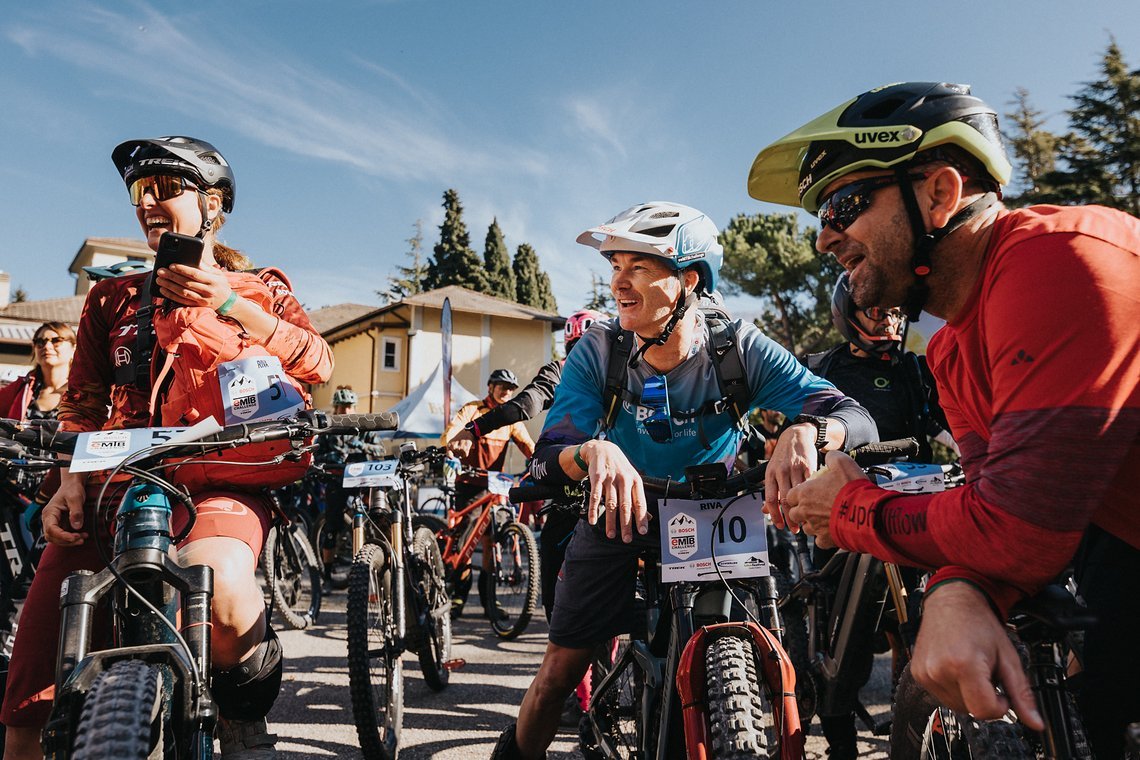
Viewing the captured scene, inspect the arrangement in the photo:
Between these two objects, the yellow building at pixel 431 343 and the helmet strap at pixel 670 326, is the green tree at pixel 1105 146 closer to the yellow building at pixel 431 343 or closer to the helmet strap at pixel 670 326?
the yellow building at pixel 431 343

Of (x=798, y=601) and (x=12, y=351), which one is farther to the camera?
(x=12, y=351)

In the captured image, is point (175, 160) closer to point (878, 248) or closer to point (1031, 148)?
point (878, 248)

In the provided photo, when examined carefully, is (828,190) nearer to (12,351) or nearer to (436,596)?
(436,596)

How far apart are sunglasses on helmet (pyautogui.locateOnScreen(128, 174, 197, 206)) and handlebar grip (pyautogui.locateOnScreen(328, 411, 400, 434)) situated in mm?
1014

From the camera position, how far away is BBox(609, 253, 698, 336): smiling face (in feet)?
9.13

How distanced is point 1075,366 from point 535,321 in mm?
39875

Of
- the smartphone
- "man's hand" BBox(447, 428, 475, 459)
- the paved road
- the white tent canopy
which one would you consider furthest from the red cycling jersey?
the white tent canopy

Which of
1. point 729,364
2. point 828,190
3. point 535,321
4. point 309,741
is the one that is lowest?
point 309,741

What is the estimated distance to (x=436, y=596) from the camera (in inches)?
206

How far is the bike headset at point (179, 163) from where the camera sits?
2518 mm

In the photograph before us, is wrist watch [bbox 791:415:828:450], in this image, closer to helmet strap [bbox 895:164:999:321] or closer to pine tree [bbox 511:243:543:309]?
helmet strap [bbox 895:164:999:321]

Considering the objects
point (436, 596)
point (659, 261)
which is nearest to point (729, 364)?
point (659, 261)

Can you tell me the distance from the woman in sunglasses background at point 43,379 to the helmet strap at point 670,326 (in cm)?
599

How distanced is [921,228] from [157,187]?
242cm
